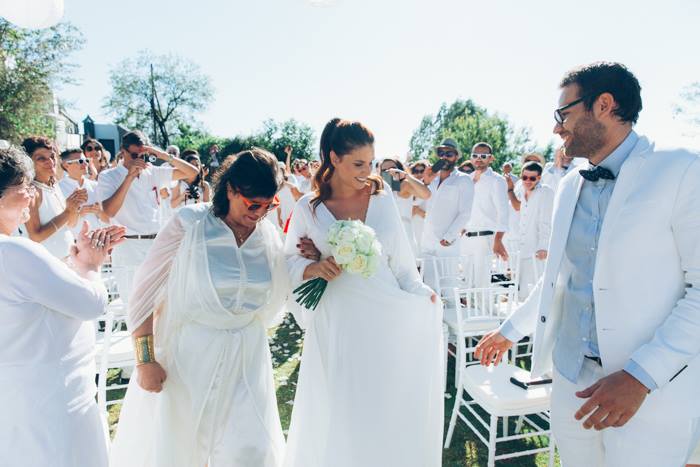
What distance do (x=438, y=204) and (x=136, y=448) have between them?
5420 mm

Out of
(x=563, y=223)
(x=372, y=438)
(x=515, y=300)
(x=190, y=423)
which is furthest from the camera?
(x=515, y=300)

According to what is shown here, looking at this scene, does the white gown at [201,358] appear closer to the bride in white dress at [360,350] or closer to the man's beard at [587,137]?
the bride in white dress at [360,350]

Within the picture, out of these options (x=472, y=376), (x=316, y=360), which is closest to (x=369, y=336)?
(x=316, y=360)

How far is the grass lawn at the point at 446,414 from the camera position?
11.9ft

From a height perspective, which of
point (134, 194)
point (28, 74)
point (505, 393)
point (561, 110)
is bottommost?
point (505, 393)

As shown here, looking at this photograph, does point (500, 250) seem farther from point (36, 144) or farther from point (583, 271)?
point (36, 144)

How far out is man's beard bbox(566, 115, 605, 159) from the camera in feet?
6.45

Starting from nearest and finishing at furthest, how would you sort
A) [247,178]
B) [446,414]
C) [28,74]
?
[247,178], [446,414], [28,74]

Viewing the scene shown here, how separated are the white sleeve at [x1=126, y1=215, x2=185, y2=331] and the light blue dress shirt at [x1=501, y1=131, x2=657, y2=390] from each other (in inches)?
84.2

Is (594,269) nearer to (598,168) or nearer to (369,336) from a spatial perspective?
(598,168)

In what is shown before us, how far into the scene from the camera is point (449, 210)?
6805 millimetres

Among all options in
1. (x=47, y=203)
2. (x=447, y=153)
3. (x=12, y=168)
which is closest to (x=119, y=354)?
(x=47, y=203)

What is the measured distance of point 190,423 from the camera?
2389 millimetres

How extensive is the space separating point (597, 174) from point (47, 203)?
15.4 ft
